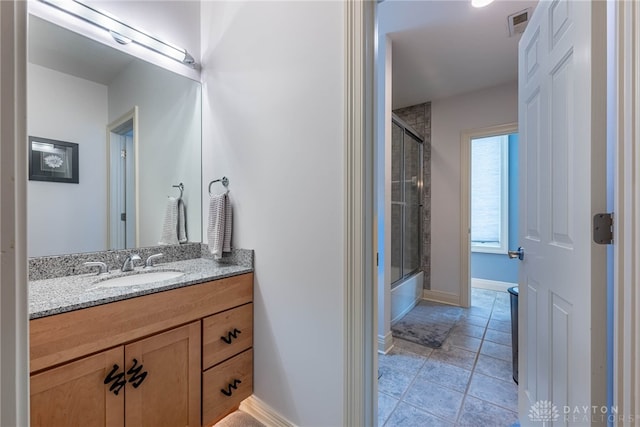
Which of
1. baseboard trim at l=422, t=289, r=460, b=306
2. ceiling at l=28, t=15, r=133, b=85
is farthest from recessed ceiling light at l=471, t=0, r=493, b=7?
baseboard trim at l=422, t=289, r=460, b=306

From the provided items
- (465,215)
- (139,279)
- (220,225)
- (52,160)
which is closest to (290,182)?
(220,225)

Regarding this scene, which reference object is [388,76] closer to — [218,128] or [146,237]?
[218,128]

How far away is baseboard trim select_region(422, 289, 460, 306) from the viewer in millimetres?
3160

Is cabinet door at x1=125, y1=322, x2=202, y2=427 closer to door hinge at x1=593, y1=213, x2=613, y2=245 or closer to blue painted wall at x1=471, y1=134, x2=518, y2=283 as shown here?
door hinge at x1=593, y1=213, x2=613, y2=245

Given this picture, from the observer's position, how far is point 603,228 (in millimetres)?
717

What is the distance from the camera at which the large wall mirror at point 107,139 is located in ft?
4.04

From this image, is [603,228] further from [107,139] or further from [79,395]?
[107,139]

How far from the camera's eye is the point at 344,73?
107 cm

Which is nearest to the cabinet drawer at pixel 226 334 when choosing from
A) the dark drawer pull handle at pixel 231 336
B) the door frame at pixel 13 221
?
the dark drawer pull handle at pixel 231 336

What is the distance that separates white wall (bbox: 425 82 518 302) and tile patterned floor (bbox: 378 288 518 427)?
2.68 ft

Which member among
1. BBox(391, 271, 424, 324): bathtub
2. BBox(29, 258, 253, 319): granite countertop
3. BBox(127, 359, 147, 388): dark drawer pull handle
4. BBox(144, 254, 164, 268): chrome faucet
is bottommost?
BBox(391, 271, 424, 324): bathtub

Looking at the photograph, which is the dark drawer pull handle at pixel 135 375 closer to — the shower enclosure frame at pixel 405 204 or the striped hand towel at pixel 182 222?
the striped hand towel at pixel 182 222

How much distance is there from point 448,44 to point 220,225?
92.8 inches

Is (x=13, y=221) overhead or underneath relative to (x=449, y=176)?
underneath
